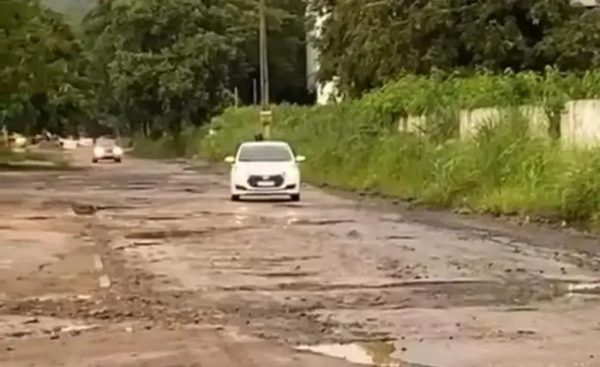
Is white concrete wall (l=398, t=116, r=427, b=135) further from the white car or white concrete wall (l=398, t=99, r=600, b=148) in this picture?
the white car

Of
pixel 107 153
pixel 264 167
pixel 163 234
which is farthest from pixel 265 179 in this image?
pixel 107 153

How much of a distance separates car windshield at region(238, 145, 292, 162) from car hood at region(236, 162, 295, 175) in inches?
10.1

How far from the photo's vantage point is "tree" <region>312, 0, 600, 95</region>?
160 ft

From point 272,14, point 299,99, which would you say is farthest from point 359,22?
point 299,99

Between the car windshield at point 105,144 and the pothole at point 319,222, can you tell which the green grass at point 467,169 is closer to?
the pothole at point 319,222

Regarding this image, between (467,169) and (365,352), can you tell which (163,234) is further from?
(365,352)

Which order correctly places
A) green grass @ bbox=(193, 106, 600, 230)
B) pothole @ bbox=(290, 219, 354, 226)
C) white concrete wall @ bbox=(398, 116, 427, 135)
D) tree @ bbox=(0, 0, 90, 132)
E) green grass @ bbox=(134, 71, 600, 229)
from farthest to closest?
tree @ bbox=(0, 0, 90, 132) → white concrete wall @ bbox=(398, 116, 427, 135) → green grass @ bbox=(134, 71, 600, 229) → pothole @ bbox=(290, 219, 354, 226) → green grass @ bbox=(193, 106, 600, 230)

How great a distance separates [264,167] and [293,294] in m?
23.9

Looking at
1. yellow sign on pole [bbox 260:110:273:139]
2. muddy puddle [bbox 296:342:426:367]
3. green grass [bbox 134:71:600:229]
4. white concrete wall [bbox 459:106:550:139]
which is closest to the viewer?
muddy puddle [bbox 296:342:426:367]

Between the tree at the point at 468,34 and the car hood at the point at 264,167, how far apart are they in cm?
1105

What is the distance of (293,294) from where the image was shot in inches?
617

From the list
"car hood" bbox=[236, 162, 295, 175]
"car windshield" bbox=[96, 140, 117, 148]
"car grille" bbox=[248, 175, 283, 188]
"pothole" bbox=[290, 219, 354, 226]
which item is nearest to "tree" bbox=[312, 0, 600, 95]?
"car hood" bbox=[236, 162, 295, 175]

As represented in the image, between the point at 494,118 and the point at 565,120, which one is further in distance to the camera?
the point at 494,118

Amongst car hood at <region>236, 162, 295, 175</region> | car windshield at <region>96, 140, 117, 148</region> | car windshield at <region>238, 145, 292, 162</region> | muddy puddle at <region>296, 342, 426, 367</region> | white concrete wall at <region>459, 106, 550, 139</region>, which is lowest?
car windshield at <region>96, 140, 117, 148</region>
